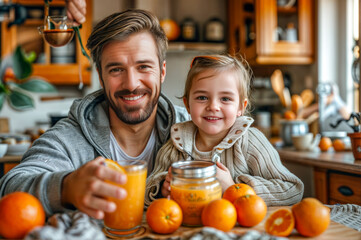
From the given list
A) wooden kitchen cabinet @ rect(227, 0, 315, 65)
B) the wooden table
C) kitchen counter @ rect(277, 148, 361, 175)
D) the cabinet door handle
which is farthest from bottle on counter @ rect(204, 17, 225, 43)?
the wooden table

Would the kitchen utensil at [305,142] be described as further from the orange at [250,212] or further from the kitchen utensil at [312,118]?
the orange at [250,212]

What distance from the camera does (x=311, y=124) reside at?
3.13m

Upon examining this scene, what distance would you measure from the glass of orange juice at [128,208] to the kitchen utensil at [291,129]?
2.05 m

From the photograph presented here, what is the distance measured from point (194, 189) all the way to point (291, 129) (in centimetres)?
200

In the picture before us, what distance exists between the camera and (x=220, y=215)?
82 centimetres

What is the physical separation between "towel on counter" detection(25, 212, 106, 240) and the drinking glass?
3.25 feet

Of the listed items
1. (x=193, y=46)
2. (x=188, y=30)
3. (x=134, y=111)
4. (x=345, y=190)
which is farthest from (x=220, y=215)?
(x=188, y=30)

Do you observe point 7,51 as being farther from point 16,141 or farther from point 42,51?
point 16,141

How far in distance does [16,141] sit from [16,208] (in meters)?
1.70

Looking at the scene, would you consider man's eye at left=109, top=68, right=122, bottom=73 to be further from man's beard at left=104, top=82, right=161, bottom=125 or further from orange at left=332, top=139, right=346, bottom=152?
orange at left=332, top=139, right=346, bottom=152

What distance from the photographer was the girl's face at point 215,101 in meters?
1.29

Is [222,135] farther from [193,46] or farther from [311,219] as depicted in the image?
[193,46]

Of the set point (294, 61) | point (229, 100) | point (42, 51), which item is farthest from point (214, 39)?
point (229, 100)

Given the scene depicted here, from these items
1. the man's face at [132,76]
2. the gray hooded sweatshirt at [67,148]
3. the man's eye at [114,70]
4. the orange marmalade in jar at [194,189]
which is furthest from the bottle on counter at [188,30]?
the orange marmalade in jar at [194,189]
